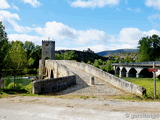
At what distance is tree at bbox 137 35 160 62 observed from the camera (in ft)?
172

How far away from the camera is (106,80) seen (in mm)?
15297

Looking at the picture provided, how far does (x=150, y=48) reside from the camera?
171 feet

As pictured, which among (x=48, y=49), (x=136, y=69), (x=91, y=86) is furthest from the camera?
(x=136, y=69)

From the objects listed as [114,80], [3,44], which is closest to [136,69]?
[114,80]

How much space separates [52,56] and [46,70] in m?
8.56

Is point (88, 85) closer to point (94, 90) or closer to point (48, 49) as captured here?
point (94, 90)

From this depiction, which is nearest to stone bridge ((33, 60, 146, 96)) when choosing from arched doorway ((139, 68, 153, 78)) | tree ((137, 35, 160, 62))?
arched doorway ((139, 68, 153, 78))

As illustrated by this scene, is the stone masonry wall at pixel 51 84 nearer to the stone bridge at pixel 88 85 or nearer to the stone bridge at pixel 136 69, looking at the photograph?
the stone bridge at pixel 88 85

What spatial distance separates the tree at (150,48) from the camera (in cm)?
5239

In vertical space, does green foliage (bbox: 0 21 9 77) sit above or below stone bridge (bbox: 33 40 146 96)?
above

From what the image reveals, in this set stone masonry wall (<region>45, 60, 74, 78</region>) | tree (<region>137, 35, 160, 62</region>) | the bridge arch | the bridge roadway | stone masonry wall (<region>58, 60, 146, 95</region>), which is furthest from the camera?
the bridge arch

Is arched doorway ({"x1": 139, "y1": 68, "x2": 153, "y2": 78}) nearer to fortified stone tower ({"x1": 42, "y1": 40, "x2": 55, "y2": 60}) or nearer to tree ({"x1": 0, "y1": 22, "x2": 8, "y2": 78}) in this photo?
fortified stone tower ({"x1": 42, "y1": 40, "x2": 55, "y2": 60})

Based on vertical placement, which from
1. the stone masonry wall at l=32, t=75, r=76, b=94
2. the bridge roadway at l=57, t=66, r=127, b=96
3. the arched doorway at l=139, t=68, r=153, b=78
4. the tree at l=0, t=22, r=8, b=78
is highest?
the tree at l=0, t=22, r=8, b=78

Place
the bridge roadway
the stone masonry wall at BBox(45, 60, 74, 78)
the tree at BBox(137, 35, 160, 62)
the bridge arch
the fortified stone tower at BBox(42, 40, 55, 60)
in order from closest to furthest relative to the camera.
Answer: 1. the bridge roadway
2. the stone masonry wall at BBox(45, 60, 74, 78)
3. the fortified stone tower at BBox(42, 40, 55, 60)
4. the tree at BBox(137, 35, 160, 62)
5. the bridge arch
